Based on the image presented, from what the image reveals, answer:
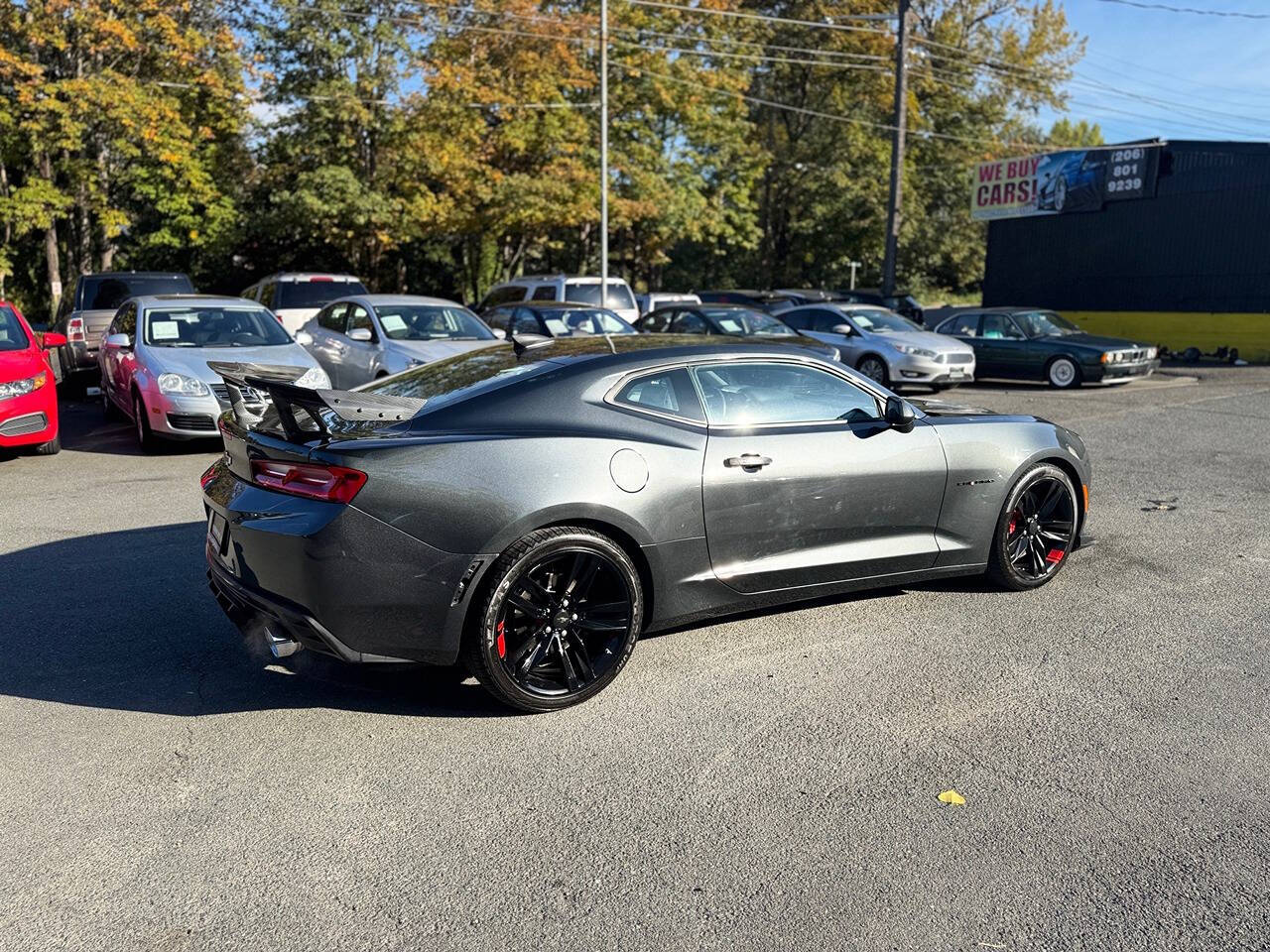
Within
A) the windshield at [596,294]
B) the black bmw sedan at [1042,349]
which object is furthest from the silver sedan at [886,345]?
the windshield at [596,294]

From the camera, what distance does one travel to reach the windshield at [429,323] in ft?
43.3

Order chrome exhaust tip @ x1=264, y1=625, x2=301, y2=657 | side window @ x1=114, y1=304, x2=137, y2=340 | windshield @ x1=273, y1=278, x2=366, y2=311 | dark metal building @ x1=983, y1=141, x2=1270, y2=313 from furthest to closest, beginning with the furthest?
1. dark metal building @ x1=983, y1=141, x2=1270, y2=313
2. windshield @ x1=273, y1=278, x2=366, y2=311
3. side window @ x1=114, y1=304, x2=137, y2=340
4. chrome exhaust tip @ x1=264, y1=625, x2=301, y2=657

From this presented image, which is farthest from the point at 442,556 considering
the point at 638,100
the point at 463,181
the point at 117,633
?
the point at 638,100

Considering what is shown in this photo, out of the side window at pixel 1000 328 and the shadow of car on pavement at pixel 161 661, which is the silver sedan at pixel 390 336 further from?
the side window at pixel 1000 328

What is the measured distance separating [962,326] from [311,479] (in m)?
17.1

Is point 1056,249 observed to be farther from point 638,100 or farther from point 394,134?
point 394,134

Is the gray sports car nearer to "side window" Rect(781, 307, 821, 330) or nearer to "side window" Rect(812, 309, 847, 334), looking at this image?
"side window" Rect(812, 309, 847, 334)

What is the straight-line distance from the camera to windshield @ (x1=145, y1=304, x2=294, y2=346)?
1141cm

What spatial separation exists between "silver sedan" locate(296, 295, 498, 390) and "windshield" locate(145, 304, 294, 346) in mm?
1142

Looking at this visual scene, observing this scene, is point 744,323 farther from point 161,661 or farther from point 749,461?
point 161,661

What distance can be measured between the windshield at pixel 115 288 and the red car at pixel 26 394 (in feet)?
23.8

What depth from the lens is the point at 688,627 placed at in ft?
17.7

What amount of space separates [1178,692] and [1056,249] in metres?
27.0

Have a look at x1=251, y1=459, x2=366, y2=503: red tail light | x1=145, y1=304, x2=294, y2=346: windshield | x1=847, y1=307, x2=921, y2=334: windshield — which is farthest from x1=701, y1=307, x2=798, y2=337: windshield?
x1=251, y1=459, x2=366, y2=503: red tail light
